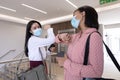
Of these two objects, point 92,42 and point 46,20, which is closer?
point 92,42

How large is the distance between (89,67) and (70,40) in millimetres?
340

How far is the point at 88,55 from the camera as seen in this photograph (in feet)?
2.67

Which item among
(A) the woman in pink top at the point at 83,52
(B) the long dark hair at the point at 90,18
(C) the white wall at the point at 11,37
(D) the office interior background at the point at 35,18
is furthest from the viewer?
(C) the white wall at the point at 11,37

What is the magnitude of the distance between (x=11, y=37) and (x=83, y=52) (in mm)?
7537

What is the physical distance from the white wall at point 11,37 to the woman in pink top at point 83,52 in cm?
695

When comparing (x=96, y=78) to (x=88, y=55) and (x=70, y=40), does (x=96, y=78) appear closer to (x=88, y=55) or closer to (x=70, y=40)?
(x=88, y=55)

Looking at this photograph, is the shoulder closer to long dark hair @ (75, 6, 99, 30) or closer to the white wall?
long dark hair @ (75, 6, 99, 30)

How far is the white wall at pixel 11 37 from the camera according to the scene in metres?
7.18

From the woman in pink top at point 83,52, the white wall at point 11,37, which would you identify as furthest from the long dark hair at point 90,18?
the white wall at point 11,37

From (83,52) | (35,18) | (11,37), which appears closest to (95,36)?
(83,52)

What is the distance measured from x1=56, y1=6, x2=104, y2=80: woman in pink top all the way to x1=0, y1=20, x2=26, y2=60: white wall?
6.95 m

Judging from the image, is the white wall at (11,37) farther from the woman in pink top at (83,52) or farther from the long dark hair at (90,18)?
the long dark hair at (90,18)

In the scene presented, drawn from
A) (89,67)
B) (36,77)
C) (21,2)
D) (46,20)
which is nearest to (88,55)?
(89,67)

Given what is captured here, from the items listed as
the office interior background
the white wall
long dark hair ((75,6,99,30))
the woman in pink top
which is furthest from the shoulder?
the white wall
